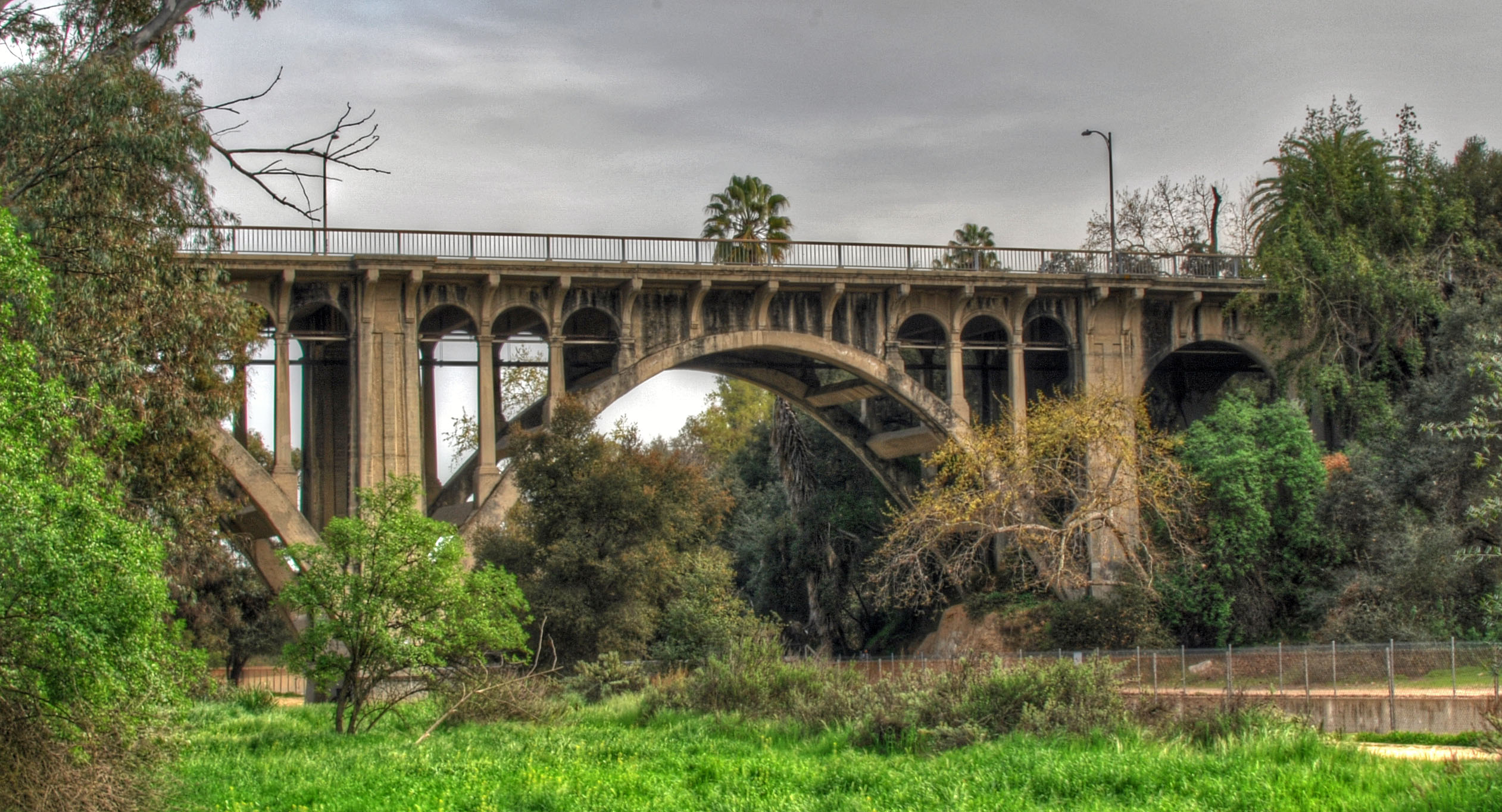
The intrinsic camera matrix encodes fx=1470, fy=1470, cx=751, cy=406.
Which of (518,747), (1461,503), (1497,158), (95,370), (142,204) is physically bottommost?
(518,747)

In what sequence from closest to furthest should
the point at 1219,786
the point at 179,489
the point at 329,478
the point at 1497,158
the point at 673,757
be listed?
the point at 1219,786, the point at 673,757, the point at 179,489, the point at 329,478, the point at 1497,158

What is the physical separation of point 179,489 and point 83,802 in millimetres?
10668

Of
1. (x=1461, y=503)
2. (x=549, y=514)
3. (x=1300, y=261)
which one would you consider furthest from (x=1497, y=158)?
(x=549, y=514)

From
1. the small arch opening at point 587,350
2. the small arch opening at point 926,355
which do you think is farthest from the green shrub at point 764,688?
the small arch opening at point 926,355

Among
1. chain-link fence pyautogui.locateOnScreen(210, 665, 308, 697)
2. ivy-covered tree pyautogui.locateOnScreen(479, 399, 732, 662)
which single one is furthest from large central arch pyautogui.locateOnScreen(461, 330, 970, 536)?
chain-link fence pyautogui.locateOnScreen(210, 665, 308, 697)

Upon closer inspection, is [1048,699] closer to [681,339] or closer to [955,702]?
[955,702]

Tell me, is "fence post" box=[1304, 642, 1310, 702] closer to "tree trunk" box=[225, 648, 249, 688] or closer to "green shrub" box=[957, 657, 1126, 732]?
"green shrub" box=[957, 657, 1126, 732]

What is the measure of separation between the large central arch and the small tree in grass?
1095 cm

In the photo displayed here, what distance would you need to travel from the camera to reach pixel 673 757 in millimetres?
19375

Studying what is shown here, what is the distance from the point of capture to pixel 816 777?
17000mm

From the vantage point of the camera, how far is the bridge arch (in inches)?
1747

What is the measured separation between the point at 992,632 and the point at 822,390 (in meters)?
9.22

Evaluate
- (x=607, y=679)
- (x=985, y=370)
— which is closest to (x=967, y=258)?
(x=985, y=370)

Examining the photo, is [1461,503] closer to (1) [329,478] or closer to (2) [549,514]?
(2) [549,514]
